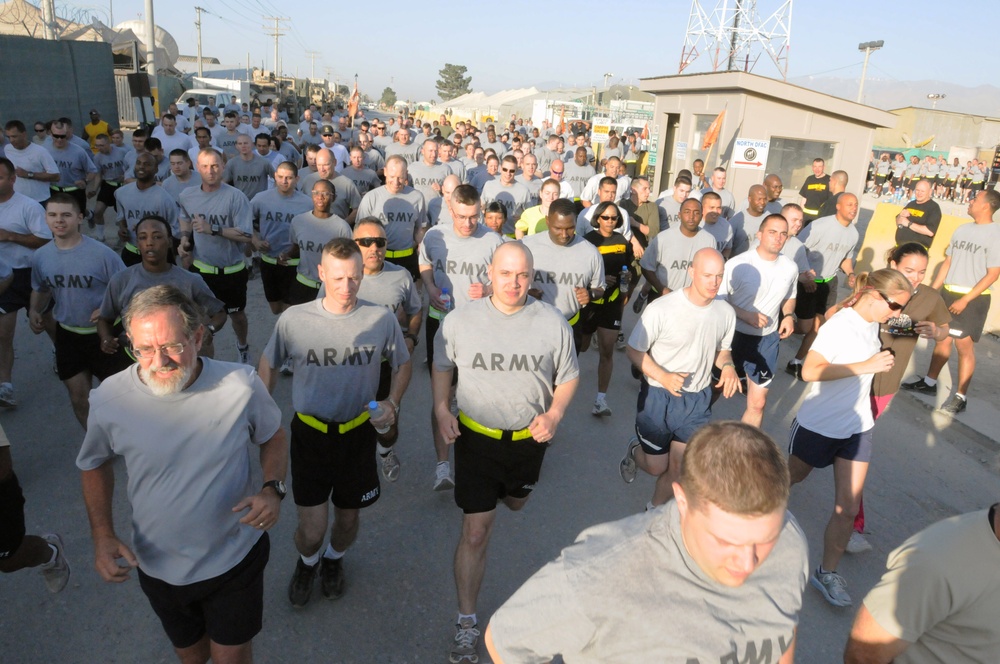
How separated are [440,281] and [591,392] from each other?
212cm

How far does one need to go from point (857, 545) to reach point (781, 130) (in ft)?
39.0

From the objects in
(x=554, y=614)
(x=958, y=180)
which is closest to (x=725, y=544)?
(x=554, y=614)

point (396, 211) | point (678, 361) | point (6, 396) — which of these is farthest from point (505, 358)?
point (6, 396)

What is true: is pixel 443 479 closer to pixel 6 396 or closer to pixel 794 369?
pixel 6 396

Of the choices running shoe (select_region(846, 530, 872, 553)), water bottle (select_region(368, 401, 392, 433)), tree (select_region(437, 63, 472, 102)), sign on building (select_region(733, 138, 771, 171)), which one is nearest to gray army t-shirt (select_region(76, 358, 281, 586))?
water bottle (select_region(368, 401, 392, 433))

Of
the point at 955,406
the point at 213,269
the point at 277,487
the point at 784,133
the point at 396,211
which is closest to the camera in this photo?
the point at 277,487

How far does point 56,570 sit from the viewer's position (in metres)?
3.57

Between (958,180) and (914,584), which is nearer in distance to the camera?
(914,584)

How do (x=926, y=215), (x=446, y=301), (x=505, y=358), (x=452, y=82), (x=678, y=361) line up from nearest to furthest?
(x=505, y=358)
(x=678, y=361)
(x=446, y=301)
(x=926, y=215)
(x=452, y=82)

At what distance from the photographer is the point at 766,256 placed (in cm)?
576

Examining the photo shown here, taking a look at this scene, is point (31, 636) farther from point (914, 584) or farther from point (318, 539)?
point (914, 584)

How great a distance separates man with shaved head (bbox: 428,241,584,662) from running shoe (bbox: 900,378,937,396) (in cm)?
581

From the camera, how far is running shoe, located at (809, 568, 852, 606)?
398 cm

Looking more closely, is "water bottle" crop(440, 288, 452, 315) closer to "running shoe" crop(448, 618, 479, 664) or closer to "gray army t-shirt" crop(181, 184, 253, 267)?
"gray army t-shirt" crop(181, 184, 253, 267)
